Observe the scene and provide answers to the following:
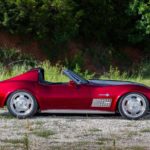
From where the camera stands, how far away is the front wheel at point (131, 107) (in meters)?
11.0

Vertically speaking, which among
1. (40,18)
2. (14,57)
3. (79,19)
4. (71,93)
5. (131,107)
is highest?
(79,19)

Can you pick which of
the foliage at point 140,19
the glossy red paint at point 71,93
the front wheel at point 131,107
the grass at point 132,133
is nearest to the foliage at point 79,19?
the foliage at point 140,19

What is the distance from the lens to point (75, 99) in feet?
36.4

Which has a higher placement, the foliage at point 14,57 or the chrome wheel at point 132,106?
the foliage at point 14,57

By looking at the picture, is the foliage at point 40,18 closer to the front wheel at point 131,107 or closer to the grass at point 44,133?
the front wheel at point 131,107

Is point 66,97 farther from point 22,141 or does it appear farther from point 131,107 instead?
point 22,141

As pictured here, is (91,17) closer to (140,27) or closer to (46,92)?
(140,27)

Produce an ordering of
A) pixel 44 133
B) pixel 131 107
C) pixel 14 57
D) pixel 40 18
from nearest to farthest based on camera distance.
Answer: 1. pixel 44 133
2. pixel 131 107
3. pixel 14 57
4. pixel 40 18

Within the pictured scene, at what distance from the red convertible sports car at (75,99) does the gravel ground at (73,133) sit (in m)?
0.16

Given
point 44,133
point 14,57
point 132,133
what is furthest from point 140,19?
point 44,133

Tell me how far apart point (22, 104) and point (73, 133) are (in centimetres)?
219

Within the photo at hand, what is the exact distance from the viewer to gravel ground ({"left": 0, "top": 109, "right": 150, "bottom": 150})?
8.11 meters

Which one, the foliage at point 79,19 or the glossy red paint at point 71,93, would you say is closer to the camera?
the glossy red paint at point 71,93

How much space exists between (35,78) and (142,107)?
204 cm
